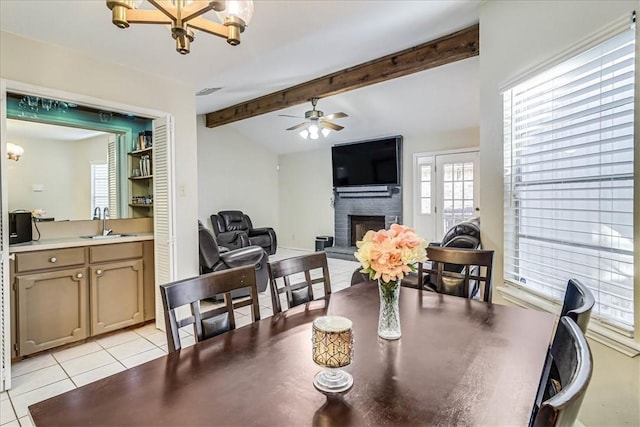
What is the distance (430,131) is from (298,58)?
136 inches

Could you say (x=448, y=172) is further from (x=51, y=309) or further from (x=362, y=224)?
(x=51, y=309)

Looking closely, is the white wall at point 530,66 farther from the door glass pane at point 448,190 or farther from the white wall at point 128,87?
the door glass pane at point 448,190

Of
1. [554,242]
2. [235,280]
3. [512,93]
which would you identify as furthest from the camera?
[512,93]

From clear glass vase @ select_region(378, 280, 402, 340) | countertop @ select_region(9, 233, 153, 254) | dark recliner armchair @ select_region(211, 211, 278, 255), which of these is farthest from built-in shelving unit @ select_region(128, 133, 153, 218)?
clear glass vase @ select_region(378, 280, 402, 340)

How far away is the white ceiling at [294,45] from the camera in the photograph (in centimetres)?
221

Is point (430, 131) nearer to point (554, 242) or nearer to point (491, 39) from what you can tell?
point (491, 39)

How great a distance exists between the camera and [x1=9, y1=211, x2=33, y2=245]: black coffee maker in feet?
8.70

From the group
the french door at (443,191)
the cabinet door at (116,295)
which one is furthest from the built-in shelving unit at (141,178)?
the french door at (443,191)

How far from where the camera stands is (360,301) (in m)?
1.69

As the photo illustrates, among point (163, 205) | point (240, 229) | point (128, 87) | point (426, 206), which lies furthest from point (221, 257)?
point (426, 206)

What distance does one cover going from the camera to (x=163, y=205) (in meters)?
3.24

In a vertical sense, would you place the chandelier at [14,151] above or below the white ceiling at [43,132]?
below

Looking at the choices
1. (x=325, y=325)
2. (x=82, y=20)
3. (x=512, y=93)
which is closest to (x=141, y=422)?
(x=325, y=325)

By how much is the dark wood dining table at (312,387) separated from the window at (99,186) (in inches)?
113
